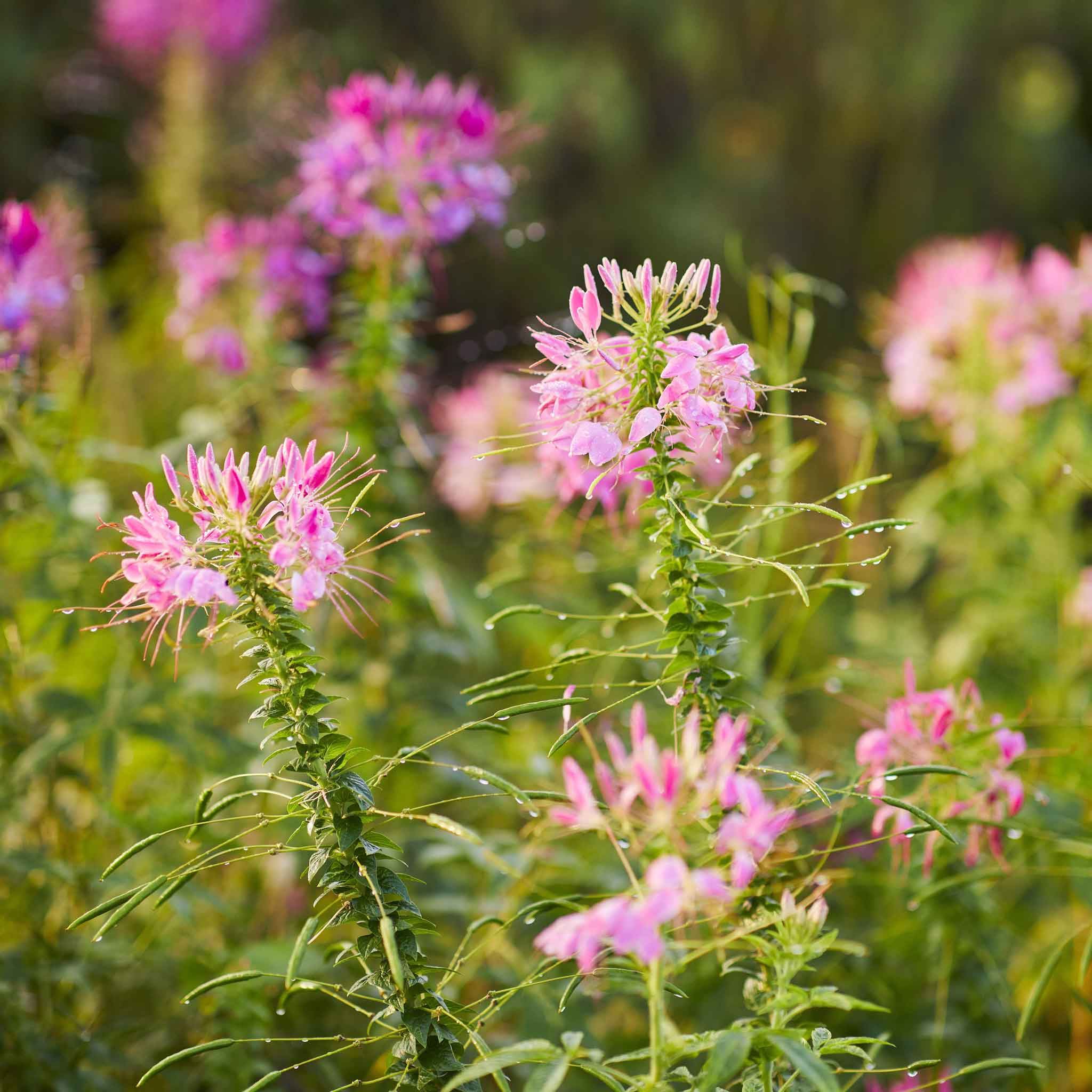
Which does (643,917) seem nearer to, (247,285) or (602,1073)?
(602,1073)

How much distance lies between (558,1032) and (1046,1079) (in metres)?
0.50

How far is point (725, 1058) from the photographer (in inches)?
16.6

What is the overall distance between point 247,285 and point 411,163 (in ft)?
1.25

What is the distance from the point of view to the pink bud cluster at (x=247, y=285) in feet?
4.17

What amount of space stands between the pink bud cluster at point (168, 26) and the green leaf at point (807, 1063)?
2.87 m

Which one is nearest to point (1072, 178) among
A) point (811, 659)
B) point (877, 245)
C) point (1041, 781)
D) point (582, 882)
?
point (877, 245)

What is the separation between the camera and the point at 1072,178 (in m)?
3.70

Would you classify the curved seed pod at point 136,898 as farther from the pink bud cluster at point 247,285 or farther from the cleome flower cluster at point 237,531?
the pink bud cluster at point 247,285

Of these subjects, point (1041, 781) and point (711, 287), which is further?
point (1041, 781)

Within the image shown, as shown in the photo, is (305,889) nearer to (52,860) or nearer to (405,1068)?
(52,860)

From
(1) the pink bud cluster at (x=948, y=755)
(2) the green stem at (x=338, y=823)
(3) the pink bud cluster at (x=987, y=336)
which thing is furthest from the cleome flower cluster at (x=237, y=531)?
(3) the pink bud cluster at (x=987, y=336)

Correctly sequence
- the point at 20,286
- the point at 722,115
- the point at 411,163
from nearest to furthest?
the point at 20,286 < the point at 411,163 < the point at 722,115

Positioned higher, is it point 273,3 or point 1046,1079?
point 273,3

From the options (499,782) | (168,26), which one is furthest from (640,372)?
(168,26)
